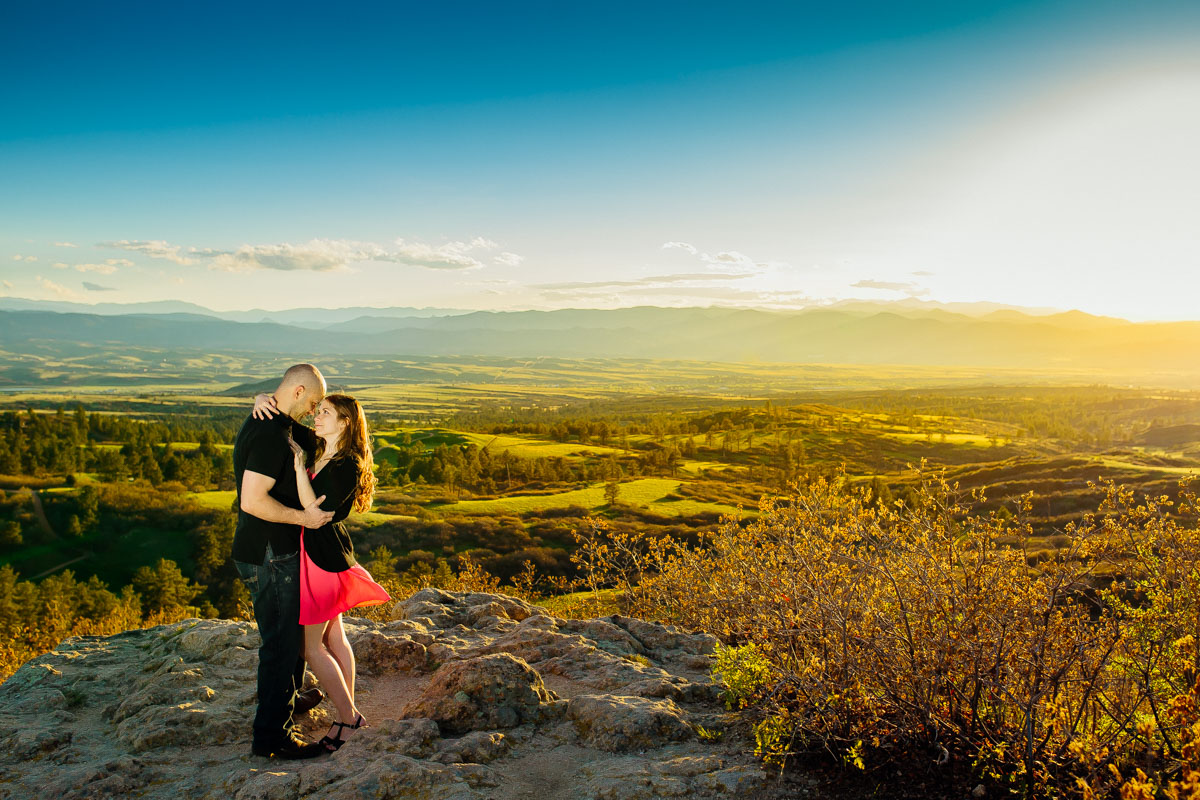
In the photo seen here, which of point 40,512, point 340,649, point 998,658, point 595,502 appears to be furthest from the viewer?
point 40,512

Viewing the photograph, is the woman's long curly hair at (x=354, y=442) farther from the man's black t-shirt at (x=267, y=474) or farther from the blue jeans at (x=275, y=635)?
the blue jeans at (x=275, y=635)

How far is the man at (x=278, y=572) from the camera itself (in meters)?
5.40

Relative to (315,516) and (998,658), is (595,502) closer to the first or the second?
(315,516)

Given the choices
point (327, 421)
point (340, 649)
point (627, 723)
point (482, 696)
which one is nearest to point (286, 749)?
point (340, 649)

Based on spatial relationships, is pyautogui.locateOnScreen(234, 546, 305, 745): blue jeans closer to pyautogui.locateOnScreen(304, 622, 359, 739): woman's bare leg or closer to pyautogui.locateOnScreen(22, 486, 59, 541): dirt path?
pyautogui.locateOnScreen(304, 622, 359, 739): woman's bare leg

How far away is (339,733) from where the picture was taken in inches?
225

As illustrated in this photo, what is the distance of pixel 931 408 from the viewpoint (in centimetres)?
16638

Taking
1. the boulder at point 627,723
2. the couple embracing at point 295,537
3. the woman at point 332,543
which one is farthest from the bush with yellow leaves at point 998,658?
the couple embracing at point 295,537

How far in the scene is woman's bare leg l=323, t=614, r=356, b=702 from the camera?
5969 mm

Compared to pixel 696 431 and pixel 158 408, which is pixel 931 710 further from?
pixel 158 408

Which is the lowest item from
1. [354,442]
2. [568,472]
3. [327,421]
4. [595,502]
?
[568,472]

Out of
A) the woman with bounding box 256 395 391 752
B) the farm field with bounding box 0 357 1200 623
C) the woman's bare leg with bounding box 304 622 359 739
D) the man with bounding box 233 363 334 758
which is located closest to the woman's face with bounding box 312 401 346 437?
the woman with bounding box 256 395 391 752

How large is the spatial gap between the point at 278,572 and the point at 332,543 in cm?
47

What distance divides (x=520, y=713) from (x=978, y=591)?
13.5 ft
